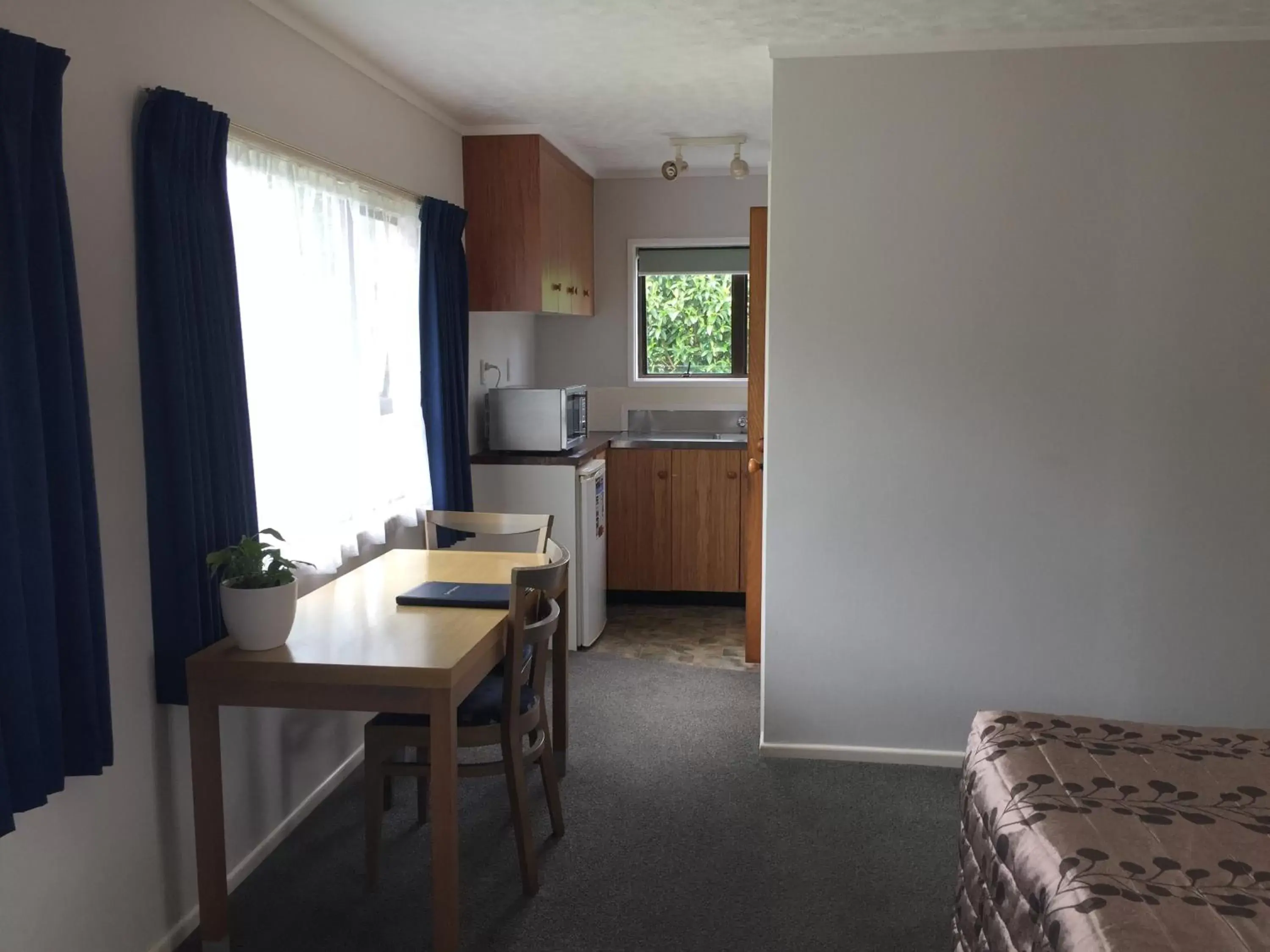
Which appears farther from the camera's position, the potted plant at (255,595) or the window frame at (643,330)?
the window frame at (643,330)

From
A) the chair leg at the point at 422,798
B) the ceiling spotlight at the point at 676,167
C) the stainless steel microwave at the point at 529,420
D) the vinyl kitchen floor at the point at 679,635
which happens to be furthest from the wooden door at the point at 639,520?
the chair leg at the point at 422,798

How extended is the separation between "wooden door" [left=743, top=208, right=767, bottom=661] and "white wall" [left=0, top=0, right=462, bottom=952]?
213 centimetres

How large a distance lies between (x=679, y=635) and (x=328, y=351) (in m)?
2.54

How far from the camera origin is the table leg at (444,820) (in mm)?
2373

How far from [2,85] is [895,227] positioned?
Result: 249 centimetres

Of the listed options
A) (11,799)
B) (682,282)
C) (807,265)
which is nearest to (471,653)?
(11,799)

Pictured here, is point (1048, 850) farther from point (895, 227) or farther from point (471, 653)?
point (895, 227)

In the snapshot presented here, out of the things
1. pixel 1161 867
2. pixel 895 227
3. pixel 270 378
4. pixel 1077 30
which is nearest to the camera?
pixel 1161 867

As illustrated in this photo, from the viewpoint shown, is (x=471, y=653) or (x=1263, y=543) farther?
(x=1263, y=543)

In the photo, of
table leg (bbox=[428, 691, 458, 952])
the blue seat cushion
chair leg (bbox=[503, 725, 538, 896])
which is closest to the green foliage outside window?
the blue seat cushion

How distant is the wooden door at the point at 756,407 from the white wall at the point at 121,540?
2127mm

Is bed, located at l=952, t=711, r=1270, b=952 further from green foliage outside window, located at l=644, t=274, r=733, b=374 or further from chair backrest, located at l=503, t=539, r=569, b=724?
green foliage outside window, located at l=644, t=274, r=733, b=374

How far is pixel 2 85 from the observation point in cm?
192

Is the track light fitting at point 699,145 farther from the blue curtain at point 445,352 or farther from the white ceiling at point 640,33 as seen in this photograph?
the blue curtain at point 445,352
